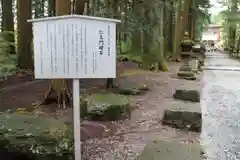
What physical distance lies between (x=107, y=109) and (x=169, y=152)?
2091 millimetres

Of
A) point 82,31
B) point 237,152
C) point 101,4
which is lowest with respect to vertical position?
point 237,152

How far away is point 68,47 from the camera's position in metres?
3.67

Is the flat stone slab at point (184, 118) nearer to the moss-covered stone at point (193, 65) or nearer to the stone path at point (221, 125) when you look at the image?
the stone path at point (221, 125)

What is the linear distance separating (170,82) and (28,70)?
5.59 meters

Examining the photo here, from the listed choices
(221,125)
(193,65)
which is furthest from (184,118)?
(193,65)

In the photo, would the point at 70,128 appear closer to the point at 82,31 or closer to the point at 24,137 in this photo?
the point at 24,137

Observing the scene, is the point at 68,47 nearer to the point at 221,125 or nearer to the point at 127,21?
the point at 221,125

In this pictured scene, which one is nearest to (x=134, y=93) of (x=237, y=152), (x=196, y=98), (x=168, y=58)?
(x=196, y=98)

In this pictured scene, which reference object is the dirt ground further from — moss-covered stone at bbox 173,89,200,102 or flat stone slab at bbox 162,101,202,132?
moss-covered stone at bbox 173,89,200,102

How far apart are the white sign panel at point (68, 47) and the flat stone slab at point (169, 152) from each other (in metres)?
1.07

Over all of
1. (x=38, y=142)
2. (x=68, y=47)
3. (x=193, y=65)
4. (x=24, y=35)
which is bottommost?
(x=38, y=142)

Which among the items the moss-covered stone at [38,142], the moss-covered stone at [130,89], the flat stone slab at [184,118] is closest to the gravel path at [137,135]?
the flat stone slab at [184,118]

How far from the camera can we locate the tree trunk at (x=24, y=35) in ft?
39.8

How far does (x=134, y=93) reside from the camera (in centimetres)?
837
